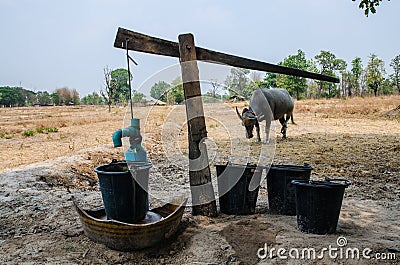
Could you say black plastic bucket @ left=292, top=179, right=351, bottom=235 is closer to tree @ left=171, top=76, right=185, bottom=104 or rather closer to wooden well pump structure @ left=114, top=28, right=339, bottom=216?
wooden well pump structure @ left=114, top=28, right=339, bottom=216

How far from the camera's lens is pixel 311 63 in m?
52.3

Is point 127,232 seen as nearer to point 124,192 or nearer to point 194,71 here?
point 124,192

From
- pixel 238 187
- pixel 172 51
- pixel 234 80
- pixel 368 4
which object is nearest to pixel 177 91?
pixel 172 51

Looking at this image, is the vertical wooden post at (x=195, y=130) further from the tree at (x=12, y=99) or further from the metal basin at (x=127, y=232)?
the tree at (x=12, y=99)

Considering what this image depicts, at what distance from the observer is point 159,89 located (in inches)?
138

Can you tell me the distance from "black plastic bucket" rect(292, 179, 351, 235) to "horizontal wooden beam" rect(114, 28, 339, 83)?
145 cm

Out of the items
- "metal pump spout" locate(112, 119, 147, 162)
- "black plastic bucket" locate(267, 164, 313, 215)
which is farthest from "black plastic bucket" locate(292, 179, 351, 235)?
"metal pump spout" locate(112, 119, 147, 162)

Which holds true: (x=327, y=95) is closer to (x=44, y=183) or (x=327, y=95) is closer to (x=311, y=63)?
(x=311, y=63)

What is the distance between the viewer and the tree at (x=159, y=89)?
3459 mm

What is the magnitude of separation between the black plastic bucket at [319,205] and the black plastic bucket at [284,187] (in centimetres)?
55

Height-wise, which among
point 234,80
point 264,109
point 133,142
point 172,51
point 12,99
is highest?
point 12,99

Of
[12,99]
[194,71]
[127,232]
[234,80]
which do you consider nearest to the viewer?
[127,232]

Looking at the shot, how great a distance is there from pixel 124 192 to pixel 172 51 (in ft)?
5.26

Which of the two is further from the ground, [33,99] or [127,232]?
[33,99]
